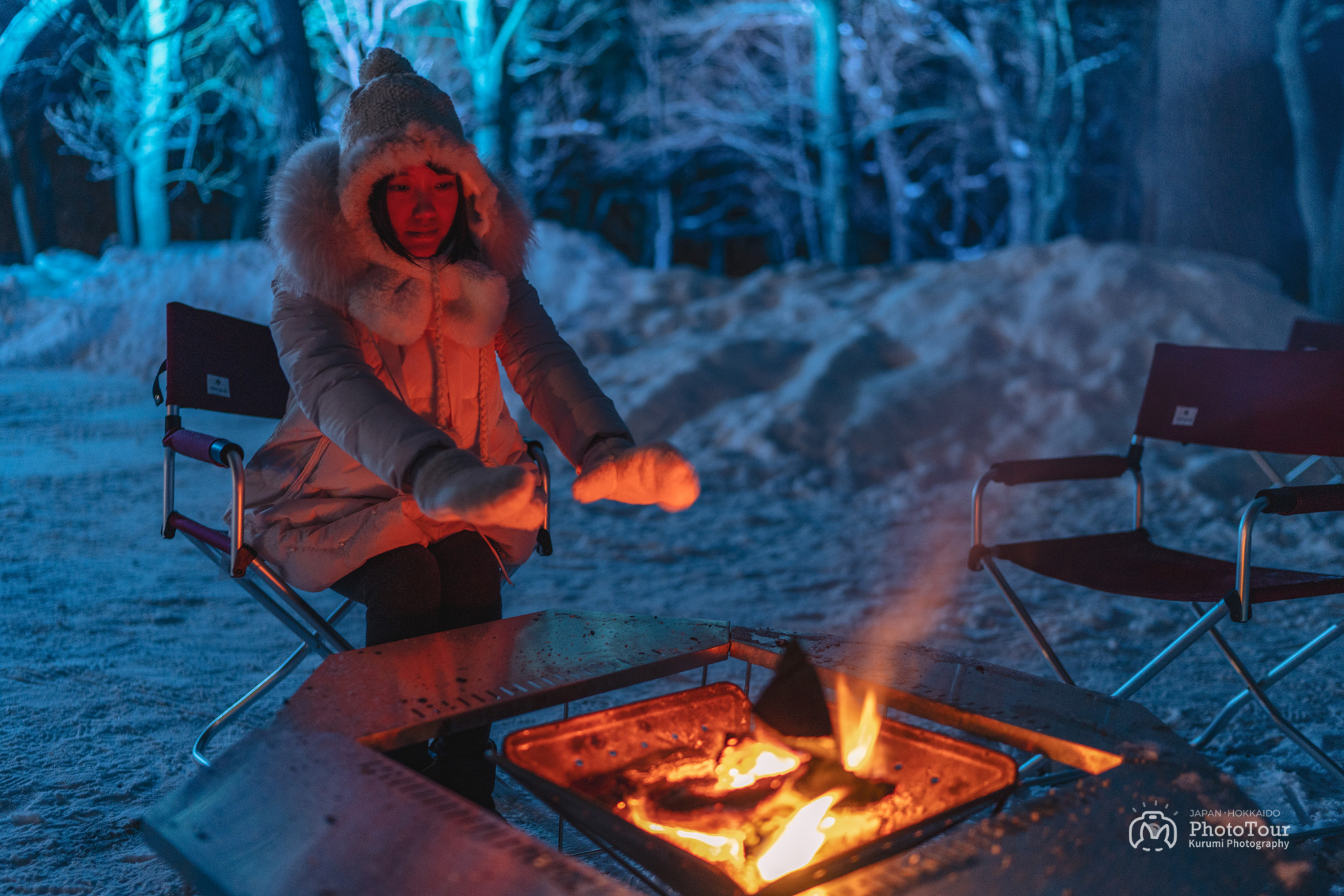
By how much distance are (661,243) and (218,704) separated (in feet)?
59.3

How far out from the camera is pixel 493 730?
7.84ft

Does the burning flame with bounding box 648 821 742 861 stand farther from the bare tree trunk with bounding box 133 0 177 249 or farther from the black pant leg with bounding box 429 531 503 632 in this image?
the bare tree trunk with bounding box 133 0 177 249

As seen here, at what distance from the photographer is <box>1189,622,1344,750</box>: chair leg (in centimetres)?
191

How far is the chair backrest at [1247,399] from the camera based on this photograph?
2557 mm

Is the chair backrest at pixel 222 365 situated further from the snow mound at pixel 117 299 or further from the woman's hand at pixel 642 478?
the snow mound at pixel 117 299

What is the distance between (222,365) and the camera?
2.22 meters

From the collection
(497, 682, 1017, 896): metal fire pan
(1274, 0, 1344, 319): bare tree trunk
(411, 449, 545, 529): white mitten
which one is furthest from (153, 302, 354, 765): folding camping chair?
(1274, 0, 1344, 319): bare tree trunk

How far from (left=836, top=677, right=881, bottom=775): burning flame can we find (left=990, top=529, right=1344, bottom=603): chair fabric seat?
0.91 m

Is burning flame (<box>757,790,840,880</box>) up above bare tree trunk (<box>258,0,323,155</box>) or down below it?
below

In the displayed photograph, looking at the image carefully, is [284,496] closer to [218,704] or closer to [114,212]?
[218,704]

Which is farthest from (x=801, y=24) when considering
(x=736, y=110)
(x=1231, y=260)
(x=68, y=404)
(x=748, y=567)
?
(x=748, y=567)

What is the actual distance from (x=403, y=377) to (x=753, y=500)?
310cm

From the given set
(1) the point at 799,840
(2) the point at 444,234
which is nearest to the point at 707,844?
(1) the point at 799,840

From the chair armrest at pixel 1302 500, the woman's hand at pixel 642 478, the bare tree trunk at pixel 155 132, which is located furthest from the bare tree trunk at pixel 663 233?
the woman's hand at pixel 642 478
